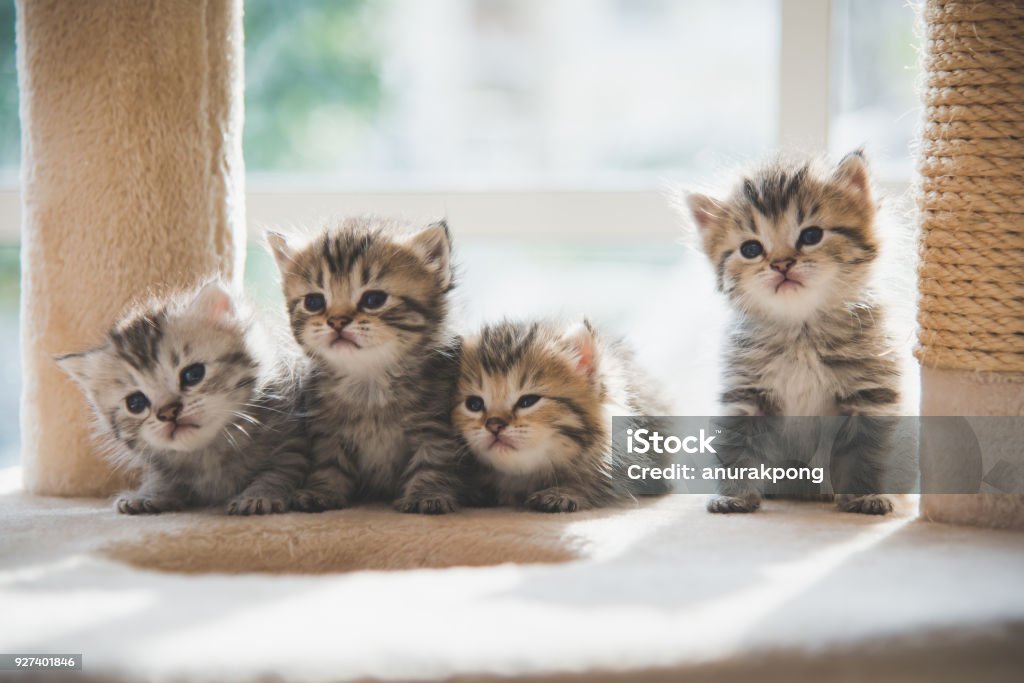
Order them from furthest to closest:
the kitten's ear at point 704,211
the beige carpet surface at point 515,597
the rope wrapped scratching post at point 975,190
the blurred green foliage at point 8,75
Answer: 1. the blurred green foliage at point 8,75
2. the kitten's ear at point 704,211
3. the rope wrapped scratching post at point 975,190
4. the beige carpet surface at point 515,597

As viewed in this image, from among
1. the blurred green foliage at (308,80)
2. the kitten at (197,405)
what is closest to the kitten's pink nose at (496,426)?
the kitten at (197,405)

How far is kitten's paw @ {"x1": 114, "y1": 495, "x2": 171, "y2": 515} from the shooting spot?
1.75m

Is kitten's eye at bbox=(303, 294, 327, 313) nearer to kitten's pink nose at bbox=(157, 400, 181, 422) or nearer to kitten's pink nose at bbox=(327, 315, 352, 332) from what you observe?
kitten's pink nose at bbox=(327, 315, 352, 332)

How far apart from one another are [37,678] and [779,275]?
1344 mm

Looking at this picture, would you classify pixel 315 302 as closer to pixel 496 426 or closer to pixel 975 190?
pixel 496 426

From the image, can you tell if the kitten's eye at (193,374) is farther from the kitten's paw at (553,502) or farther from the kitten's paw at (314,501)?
the kitten's paw at (553,502)

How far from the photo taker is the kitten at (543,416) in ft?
5.78

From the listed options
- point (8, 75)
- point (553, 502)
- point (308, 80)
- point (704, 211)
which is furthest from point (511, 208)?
point (8, 75)

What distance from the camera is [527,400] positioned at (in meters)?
1.80

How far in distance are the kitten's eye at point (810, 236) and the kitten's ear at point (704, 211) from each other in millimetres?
181

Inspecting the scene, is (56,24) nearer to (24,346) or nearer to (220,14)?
(220,14)

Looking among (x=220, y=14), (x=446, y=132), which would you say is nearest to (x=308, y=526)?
(x=220, y=14)

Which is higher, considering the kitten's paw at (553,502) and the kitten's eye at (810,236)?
the kitten's eye at (810,236)

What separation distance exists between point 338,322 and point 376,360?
0.35ft
